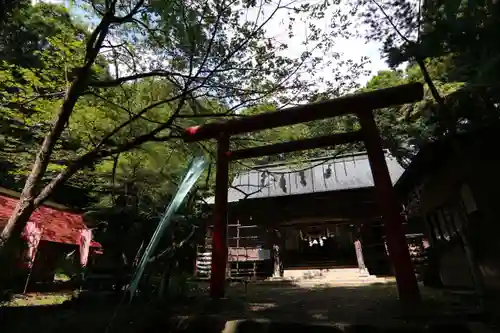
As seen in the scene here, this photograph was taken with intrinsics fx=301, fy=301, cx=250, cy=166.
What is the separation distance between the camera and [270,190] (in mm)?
16766

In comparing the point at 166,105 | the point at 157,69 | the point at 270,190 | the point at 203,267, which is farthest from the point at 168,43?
the point at 203,267

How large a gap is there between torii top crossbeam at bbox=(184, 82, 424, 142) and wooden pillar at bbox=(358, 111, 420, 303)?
1.40 ft

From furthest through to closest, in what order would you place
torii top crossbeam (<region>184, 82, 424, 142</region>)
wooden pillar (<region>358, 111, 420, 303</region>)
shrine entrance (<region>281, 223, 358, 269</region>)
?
shrine entrance (<region>281, 223, 358, 269</region>) < torii top crossbeam (<region>184, 82, 424, 142</region>) < wooden pillar (<region>358, 111, 420, 303</region>)

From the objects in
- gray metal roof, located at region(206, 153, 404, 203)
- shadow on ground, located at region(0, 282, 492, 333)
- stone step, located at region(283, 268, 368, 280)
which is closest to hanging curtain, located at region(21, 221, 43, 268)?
shadow on ground, located at region(0, 282, 492, 333)

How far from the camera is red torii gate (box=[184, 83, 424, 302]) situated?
4.86 meters

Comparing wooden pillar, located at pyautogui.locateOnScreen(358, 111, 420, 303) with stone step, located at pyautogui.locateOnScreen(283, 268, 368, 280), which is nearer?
wooden pillar, located at pyautogui.locateOnScreen(358, 111, 420, 303)

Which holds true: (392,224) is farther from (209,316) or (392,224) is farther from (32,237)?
(32,237)

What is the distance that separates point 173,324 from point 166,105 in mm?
5898

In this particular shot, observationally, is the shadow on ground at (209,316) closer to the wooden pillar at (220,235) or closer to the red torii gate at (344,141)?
the wooden pillar at (220,235)

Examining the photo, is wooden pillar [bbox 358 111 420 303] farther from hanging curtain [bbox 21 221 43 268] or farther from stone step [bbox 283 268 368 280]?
hanging curtain [bbox 21 221 43 268]

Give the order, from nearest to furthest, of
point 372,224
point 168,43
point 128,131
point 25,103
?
point 168,43, point 25,103, point 128,131, point 372,224

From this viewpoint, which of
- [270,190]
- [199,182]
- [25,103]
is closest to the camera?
[25,103]

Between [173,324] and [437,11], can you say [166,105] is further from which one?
[437,11]

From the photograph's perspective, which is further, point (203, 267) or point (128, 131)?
point (203, 267)
